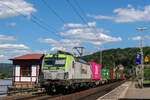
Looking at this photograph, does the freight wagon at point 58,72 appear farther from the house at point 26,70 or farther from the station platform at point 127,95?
the house at point 26,70

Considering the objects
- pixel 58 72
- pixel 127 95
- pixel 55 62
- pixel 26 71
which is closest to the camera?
pixel 58 72

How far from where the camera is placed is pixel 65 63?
71.1ft

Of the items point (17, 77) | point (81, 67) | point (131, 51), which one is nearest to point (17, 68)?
point (17, 77)

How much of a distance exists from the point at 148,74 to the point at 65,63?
70316 millimetres

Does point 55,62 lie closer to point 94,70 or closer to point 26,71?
point 26,71

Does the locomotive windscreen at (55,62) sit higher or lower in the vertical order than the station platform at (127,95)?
higher

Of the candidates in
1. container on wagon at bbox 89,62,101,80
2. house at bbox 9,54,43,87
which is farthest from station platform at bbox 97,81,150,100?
house at bbox 9,54,43,87

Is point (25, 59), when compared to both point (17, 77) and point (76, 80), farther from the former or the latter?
point (76, 80)

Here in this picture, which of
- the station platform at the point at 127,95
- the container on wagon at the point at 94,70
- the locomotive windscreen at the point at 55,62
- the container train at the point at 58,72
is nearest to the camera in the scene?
the station platform at the point at 127,95

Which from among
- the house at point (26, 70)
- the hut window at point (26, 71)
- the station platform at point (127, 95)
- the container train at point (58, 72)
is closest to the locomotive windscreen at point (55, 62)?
the container train at point (58, 72)

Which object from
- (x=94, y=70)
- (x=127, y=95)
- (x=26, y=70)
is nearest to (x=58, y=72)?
(x=127, y=95)

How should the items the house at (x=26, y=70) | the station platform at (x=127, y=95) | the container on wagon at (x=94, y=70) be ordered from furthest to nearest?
the container on wagon at (x=94, y=70) < the house at (x=26, y=70) < the station platform at (x=127, y=95)

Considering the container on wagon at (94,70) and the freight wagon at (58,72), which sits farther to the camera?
the container on wagon at (94,70)

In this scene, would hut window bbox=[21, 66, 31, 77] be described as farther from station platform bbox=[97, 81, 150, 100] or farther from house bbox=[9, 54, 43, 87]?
station platform bbox=[97, 81, 150, 100]
